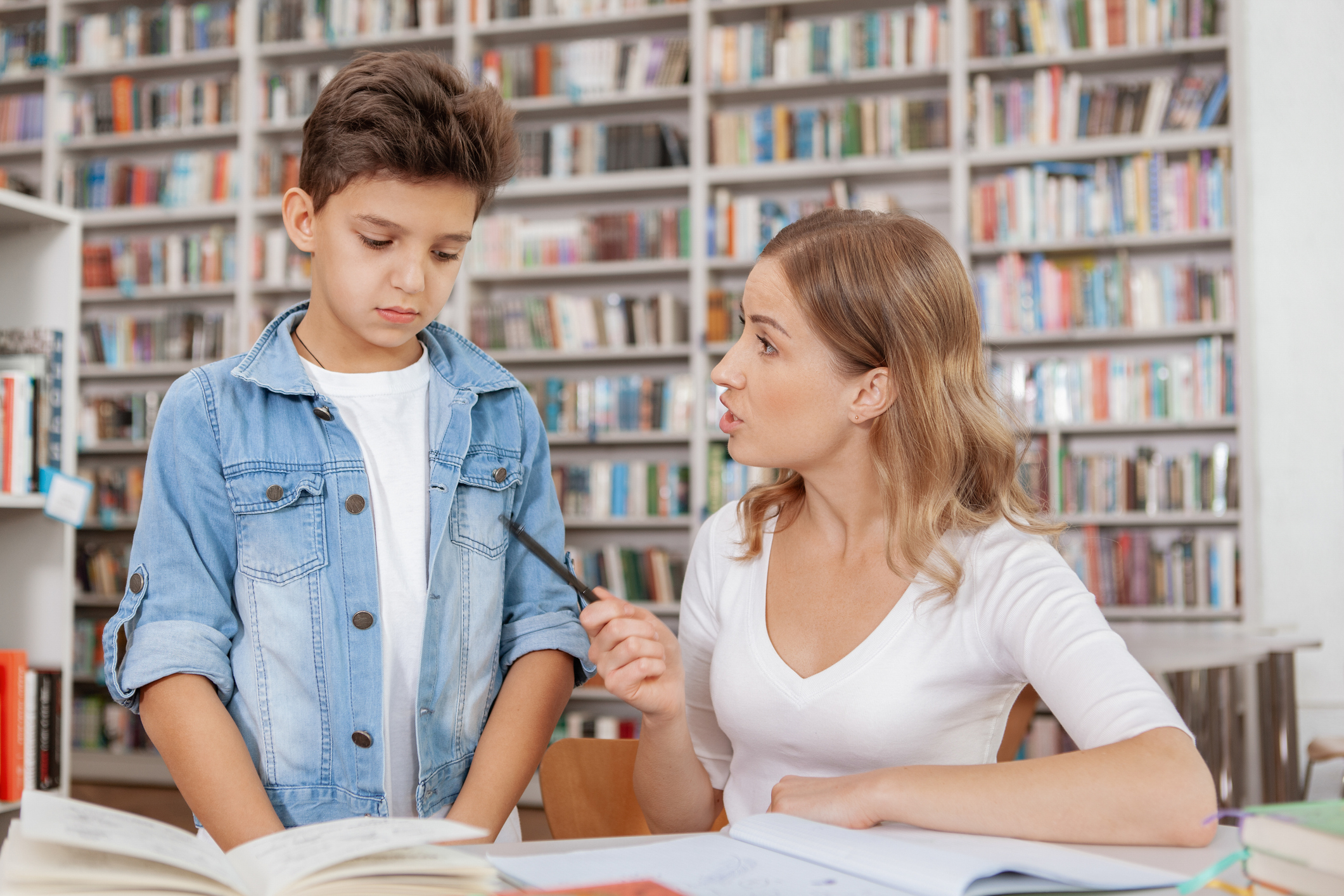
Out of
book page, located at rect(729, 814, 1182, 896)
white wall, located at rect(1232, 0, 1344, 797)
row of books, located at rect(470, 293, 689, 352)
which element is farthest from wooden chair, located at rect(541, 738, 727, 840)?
white wall, located at rect(1232, 0, 1344, 797)

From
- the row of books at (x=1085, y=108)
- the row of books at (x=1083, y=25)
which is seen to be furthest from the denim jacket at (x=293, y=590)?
the row of books at (x=1083, y=25)

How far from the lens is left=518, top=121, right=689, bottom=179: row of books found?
4438mm

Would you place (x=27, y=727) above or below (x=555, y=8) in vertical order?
below

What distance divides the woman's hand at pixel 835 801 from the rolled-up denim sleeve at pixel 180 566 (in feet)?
2.00

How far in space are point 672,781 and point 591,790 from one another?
0.26m

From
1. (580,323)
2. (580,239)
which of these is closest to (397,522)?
(580,323)

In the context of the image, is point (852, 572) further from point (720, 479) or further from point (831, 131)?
point (831, 131)

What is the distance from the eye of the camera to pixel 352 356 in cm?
126

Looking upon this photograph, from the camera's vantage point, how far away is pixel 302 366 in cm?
121

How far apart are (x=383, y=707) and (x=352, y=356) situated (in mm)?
416

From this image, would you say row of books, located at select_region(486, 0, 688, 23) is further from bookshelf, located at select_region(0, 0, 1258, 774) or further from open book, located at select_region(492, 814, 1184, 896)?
open book, located at select_region(492, 814, 1184, 896)

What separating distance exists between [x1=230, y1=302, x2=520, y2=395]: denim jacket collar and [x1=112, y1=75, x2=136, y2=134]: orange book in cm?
437

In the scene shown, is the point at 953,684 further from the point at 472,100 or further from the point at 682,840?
the point at 472,100

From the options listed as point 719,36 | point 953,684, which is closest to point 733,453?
point 953,684
